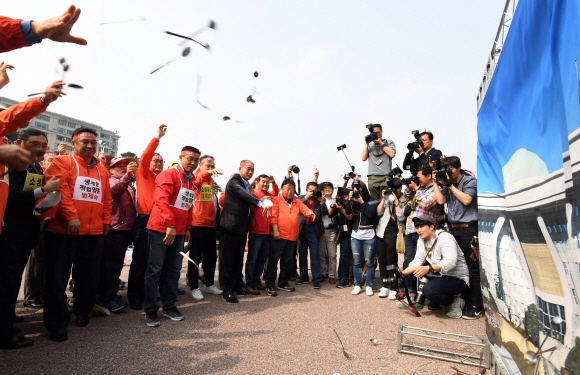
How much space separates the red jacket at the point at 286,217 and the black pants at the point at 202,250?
124cm

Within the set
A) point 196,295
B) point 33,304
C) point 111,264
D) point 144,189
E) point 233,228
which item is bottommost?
point 33,304

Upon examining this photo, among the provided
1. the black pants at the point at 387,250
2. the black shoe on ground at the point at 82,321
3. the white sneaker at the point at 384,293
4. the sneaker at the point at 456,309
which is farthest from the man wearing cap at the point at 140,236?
the sneaker at the point at 456,309

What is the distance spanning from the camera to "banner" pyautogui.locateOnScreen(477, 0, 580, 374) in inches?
57.2

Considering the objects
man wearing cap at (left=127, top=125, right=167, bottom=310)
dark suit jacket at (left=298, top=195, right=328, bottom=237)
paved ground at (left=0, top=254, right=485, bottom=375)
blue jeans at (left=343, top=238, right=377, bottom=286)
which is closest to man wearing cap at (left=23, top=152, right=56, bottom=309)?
paved ground at (left=0, top=254, right=485, bottom=375)

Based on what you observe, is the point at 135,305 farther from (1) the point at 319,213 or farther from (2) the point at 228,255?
(1) the point at 319,213

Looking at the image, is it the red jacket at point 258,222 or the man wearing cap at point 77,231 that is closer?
the man wearing cap at point 77,231

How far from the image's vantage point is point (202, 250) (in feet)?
19.2

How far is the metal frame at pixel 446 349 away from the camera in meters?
3.16

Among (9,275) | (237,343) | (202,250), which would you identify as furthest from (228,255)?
(9,275)

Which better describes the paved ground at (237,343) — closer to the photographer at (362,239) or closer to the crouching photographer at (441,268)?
the crouching photographer at (441,268)

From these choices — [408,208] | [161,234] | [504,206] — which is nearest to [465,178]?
[408,208]

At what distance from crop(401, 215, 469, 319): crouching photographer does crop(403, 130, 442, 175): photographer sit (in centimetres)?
112

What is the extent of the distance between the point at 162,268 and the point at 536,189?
4.19 meters

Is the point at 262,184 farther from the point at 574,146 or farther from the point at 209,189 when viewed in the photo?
the point at 574,146
